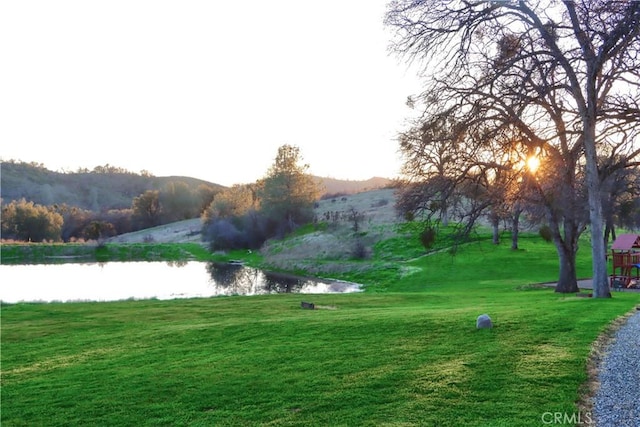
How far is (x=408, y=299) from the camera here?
22.8 m

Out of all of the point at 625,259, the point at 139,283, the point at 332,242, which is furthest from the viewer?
the point at 332,242

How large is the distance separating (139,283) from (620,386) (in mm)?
35012

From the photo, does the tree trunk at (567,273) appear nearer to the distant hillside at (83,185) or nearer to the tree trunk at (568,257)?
the tree trunk at (568,257)

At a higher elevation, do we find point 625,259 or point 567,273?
point 625,259

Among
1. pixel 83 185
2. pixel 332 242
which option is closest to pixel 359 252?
pixel 332 242

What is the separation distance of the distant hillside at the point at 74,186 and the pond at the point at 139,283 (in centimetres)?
8078

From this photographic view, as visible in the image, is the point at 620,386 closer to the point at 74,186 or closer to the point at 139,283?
the point at 139,283

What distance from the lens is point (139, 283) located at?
37.4 m

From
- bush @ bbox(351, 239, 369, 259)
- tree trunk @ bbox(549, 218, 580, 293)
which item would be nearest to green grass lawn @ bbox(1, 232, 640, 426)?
tree trunk @ bbox(549, 218, 580, 293)

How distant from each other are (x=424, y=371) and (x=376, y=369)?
0.85m

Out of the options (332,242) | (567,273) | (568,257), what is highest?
(332,242)

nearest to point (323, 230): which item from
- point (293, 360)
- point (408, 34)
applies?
point (408, 34)

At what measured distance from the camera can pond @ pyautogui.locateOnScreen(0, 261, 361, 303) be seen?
102 feet

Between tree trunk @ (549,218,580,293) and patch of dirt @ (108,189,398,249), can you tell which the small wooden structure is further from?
patch of dirt @ (108,189,398,249)
